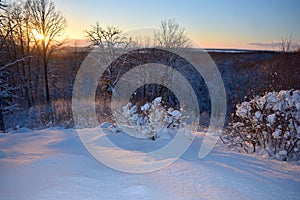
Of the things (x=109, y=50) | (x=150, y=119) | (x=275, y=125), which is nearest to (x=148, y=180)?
(x=150, y=119)

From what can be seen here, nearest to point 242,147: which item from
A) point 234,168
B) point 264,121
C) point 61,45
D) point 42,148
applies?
point 264,121

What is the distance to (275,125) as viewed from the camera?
17.6 ft

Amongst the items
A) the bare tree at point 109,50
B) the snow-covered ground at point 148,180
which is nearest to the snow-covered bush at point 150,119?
the snow-covered ground at point 148,180

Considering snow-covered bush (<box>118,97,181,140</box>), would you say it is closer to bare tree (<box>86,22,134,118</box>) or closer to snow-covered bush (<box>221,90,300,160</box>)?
snow-covered bush (<box>221,90,300,160</box>)

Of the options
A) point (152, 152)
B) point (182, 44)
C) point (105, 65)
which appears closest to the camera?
point (152, 152)

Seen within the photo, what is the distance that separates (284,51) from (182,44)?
43.2 feet

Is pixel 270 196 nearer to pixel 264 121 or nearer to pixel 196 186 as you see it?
pixel 196 186

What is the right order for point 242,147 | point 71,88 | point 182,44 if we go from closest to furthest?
point 242,147 < point 182,44 < point 71,88

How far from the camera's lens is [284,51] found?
42.8 feet

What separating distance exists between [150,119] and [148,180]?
2866 millimetres

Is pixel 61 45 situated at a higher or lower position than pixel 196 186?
higher

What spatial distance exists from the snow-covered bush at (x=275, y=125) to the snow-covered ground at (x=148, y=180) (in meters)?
1.17

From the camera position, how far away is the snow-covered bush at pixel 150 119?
5.73 metres

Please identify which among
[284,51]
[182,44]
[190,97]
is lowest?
[190,97]
